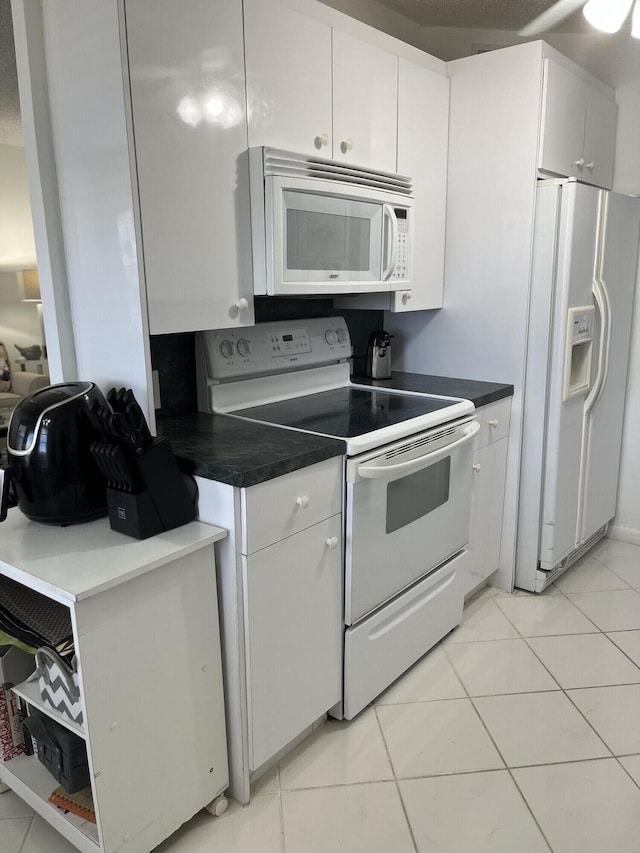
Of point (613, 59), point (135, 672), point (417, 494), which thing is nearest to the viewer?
point (135, 672)

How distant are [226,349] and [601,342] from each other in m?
1.66

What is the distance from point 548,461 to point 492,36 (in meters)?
2.02

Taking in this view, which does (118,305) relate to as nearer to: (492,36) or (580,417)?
(580,417)

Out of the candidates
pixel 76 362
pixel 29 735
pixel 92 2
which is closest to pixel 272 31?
pixel 92 2

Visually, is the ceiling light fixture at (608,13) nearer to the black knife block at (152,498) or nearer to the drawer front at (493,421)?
the drawer front at (493,421)

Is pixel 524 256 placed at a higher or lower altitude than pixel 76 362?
higher

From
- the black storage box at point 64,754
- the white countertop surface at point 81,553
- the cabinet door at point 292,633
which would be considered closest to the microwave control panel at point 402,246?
the cabinet door at point 292,633

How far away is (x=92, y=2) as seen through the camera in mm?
1492

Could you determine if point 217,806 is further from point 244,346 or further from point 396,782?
point 244,346

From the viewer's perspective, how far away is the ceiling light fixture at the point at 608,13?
7.90ft

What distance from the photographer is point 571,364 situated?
262 centimetres

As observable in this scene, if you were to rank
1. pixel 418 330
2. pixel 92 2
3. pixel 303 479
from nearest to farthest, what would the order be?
pixel 92 2 < pixel 303 479 < pixel 418 330

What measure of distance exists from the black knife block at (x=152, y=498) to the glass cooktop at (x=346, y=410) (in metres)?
0.49

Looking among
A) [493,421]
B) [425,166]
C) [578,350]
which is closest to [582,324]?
[578,350]
